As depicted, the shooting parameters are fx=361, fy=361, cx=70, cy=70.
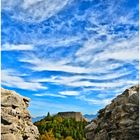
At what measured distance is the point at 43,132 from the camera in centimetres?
10375

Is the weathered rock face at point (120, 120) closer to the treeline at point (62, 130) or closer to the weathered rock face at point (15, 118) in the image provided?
the weathered rock face at point (15, 118)

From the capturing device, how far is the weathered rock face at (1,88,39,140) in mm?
33906

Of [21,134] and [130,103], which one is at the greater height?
[130,103]

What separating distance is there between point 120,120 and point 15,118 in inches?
425

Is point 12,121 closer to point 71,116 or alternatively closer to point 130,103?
point 130,103

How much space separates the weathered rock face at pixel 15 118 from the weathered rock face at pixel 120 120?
6.47 m

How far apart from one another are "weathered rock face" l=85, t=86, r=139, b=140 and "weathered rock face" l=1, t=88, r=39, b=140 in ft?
21.2

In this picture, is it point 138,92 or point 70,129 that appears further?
point 70,129

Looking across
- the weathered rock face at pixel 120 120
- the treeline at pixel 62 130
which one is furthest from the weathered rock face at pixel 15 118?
the treeline at pixel 62 130

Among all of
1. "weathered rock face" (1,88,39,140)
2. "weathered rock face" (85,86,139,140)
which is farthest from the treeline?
"weathered rock face" (85,86,139,140)

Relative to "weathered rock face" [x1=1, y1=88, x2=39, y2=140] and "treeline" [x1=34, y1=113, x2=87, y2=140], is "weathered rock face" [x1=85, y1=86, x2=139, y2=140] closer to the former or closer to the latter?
"weathered rock face" [x1=1, y1=88, x2=39, y2=140]

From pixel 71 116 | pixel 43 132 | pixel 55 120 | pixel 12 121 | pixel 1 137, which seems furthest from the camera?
pixel 71 116

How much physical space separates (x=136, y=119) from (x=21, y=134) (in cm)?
1195

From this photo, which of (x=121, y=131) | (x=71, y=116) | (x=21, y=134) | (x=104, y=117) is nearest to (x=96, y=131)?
(x=104, y=117)
